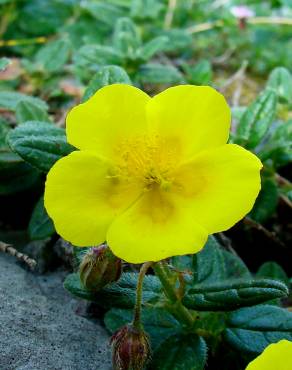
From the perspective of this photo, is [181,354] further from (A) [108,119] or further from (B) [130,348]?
(A) [108,119]

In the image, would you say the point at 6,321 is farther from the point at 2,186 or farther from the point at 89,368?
the point at 2,186

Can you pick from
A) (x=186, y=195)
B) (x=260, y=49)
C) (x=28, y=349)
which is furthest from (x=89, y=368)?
(x=260, y=49)

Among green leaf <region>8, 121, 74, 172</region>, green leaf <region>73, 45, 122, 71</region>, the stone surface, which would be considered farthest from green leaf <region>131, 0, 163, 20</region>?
the stone surface

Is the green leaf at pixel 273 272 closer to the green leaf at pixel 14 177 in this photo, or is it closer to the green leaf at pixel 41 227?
the green leaf at pixel 41 227

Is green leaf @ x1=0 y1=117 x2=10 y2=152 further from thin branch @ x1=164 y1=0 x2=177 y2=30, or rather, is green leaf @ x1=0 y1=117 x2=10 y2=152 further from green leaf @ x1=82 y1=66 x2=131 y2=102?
thin branch @ x1=164 y1=0 x2=177 y2=30

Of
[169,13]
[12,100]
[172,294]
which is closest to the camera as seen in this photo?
[172,294]

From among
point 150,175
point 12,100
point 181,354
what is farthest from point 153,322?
point 12,100
